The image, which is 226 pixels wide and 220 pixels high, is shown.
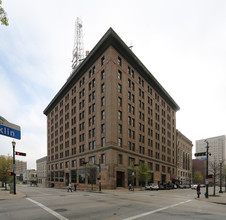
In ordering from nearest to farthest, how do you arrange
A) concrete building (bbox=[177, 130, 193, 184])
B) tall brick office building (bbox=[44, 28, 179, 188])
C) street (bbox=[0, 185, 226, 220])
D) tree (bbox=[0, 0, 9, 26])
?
tree (bbox=[0, 0, 9, 26])
street (bbox=[0, 185, 226, 220])
tall brick office building (bbox=[44, 28, 179, 188])
concrete building (bbox=[177, 130, 193, 184])

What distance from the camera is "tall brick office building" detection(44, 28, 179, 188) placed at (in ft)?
159

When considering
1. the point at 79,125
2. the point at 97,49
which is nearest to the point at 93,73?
the point at 97,49

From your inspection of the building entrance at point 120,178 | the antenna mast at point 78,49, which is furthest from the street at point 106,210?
the antenna mast at point 78,49

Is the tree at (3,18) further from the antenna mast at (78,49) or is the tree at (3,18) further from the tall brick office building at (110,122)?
the antenna mast at (78,49)

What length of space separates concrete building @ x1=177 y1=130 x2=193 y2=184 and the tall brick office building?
476 inches

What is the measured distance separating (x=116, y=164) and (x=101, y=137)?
Result: 23.8 ft

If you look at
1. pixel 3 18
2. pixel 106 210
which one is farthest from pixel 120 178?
pixel 3 18

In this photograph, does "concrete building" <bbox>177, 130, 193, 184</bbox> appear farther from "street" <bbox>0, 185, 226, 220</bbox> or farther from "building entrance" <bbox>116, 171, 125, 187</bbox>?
"street" <bbox>0, 185, 226, 220</bbox>

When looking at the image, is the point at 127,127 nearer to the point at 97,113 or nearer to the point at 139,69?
the point at 97,113

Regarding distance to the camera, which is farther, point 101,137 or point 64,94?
point 64,94

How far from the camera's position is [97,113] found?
2055 inches

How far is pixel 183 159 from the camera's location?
99.0 metres

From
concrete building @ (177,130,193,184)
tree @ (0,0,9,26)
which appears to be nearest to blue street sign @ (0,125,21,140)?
tree @ (0,0,9,26)

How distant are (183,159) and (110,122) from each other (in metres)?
65.3
